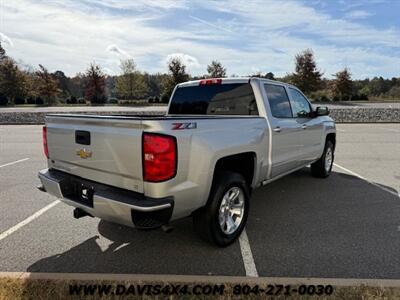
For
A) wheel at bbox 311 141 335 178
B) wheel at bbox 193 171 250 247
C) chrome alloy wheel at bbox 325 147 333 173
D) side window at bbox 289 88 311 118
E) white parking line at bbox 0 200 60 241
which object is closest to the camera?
wheel at bbox 193 171 250 247

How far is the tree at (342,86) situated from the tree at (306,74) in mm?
4397

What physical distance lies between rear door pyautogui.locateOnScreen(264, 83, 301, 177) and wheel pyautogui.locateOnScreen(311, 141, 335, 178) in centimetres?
147

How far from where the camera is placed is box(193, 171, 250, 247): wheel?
356 cm

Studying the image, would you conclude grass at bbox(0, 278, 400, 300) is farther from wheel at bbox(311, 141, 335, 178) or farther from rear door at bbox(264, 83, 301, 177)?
wheel at bbox(311, 141, 335, 178)

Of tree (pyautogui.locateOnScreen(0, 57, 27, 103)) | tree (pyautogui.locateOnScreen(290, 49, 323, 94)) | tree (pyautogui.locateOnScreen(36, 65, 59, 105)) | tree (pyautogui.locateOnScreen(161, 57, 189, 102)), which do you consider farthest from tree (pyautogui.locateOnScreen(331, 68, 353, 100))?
tree (pyautogui.locateOnScreen(0, 57, 27, 103))

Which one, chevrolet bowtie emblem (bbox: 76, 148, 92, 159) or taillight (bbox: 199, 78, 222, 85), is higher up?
taillight (bbox: 199, 78, 222, 85)

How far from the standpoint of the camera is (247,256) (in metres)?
3.61

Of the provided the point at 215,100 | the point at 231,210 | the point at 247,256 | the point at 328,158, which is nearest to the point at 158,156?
the point at 231,210

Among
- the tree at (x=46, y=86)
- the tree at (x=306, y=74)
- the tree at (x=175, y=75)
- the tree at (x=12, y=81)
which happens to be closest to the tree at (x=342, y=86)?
the tree at (x=306, y=74)

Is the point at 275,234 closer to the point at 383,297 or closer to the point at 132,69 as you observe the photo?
the point at 383,297

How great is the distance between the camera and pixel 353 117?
21.2 metres

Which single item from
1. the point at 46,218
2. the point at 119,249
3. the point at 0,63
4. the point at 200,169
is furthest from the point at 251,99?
the point at 0,63

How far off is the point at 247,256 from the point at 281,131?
75.5 inches

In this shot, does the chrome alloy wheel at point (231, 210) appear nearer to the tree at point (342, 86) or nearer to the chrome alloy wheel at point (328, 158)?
the chrome alloy wheel at point (328, 158)
